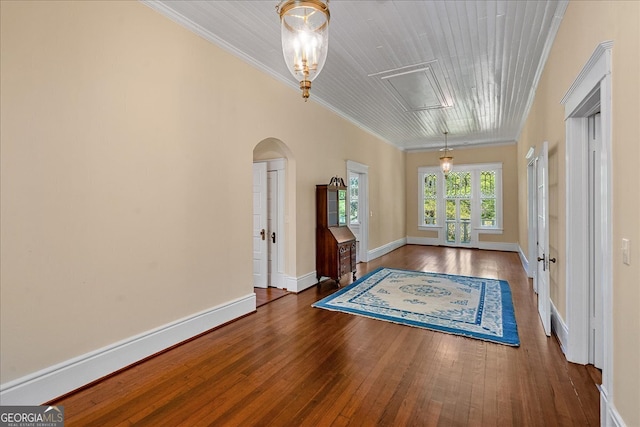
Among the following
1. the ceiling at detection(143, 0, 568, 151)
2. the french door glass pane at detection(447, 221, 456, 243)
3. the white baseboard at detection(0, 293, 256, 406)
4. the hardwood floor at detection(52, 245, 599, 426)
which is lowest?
the hardwood floor at detection(52, 245, 599, 426)

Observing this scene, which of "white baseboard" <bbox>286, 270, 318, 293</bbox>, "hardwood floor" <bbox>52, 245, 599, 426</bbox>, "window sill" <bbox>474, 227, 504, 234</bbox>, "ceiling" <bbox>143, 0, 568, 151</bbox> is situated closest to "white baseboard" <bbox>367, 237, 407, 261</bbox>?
"window sill" <bbox>474, 227, 504, 234</bbox>

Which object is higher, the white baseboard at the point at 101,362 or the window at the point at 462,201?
the window at the point at 462,201

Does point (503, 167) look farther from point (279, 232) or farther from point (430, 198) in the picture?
point (279, 232)

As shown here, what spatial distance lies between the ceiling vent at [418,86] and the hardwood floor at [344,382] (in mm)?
3324

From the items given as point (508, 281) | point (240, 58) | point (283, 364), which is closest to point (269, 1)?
point (240, 58)

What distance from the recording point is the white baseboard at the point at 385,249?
25.2ft

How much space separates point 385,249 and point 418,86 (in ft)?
15.8

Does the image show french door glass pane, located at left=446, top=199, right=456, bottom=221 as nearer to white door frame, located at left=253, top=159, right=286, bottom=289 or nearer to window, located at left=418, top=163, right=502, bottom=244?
window, located at left=418, top=163, right=502, bottom=244

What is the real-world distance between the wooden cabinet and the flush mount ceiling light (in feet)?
10.8

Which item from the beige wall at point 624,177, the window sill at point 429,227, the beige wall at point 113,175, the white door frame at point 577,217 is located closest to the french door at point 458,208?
the window sill at point 429,227

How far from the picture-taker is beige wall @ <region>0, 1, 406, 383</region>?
2.06 metres

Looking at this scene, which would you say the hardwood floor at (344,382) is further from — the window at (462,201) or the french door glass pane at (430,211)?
the french door glass pane at (430,211)

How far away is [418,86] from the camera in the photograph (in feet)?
15.9

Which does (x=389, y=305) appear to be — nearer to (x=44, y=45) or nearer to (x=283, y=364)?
(x=283, y=364)
